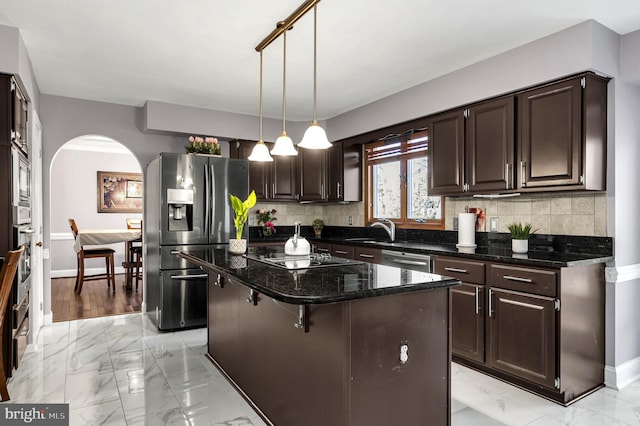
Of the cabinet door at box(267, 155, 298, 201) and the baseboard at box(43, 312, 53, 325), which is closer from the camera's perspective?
Result: the baseboard at box(43, 312, 53, 325)

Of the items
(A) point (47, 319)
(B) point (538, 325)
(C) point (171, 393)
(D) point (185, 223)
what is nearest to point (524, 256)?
(B) point (538, 325)

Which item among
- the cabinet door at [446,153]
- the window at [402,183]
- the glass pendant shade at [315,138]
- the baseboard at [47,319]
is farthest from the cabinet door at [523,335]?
the baseboard at [47,319]

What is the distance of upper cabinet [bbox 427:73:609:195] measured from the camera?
2.79 metres

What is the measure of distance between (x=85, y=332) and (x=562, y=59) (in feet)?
15.7

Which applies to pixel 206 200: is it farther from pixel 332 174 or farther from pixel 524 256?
pixel 524 256

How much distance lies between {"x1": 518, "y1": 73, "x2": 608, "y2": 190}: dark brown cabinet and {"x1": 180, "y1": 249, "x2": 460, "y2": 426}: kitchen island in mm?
1502

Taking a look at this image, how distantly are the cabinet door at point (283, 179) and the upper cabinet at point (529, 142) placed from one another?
2.16m

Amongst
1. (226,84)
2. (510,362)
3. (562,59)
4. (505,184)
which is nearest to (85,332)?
(226,84)

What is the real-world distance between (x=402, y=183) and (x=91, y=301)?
439 cm

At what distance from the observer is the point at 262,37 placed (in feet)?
9.92

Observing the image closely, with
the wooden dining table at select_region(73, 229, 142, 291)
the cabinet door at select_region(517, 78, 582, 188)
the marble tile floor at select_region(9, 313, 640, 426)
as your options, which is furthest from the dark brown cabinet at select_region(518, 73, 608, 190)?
the wooden dining table at select_region(73, 229, 142, 291)

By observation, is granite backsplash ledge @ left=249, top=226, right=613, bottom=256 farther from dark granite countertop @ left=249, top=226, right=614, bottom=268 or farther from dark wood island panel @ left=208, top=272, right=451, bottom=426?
dark wood island panel @ left=208, top=272, right=451, bottom=426

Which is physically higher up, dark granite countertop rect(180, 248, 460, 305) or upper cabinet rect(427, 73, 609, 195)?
upper cabinet rect(427, 73, 609, 195)

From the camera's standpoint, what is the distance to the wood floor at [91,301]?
4.88m
